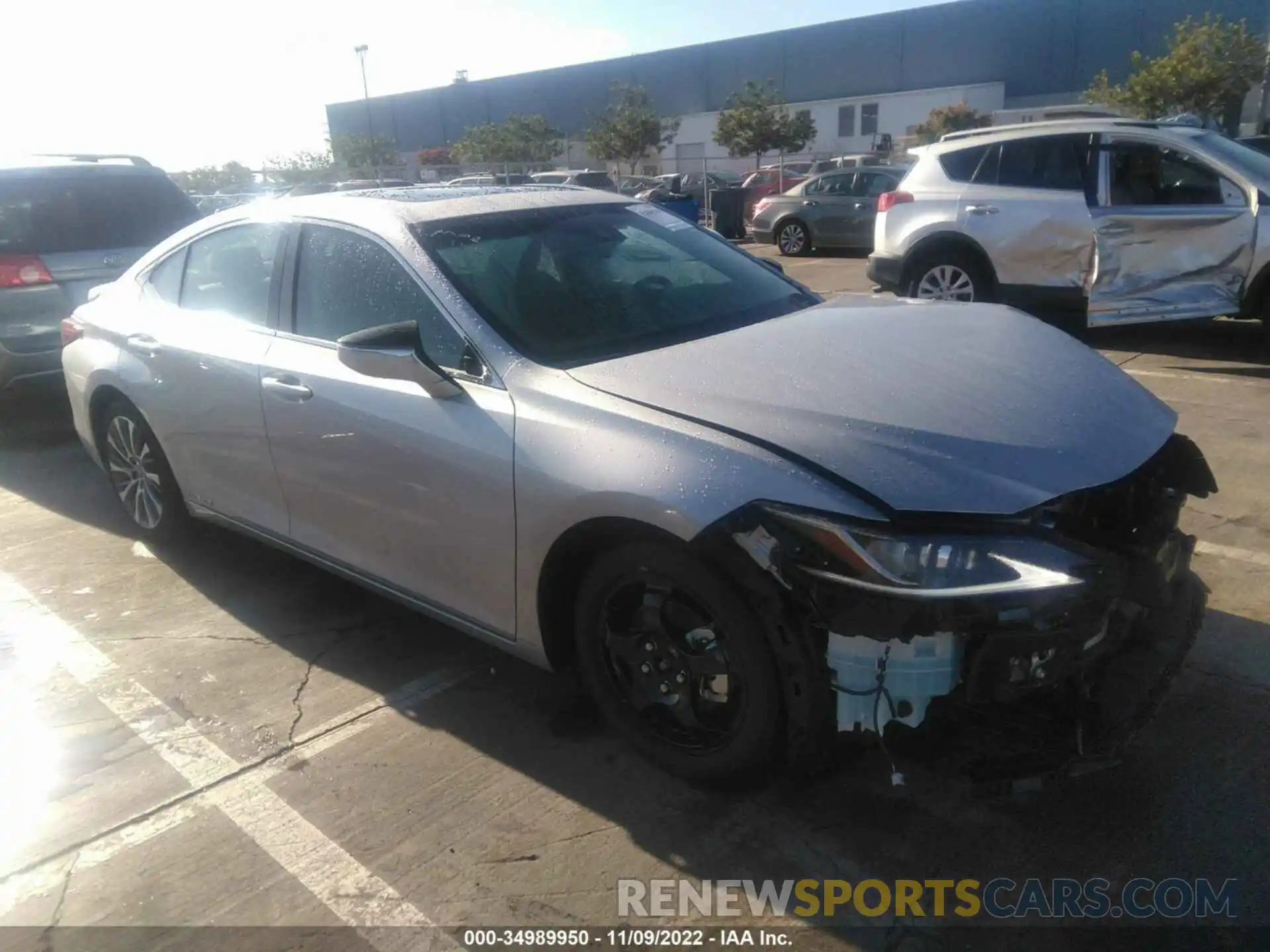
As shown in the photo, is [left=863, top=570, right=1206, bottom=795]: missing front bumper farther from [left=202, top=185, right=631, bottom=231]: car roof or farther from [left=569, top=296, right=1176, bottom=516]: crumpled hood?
[left=202, top=185, right=631, bottom=231]: car roof

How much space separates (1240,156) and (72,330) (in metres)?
8.03

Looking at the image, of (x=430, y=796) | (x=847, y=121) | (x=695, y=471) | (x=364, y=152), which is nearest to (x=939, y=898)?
(x=695, y=471)

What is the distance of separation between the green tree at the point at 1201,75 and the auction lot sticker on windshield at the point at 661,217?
26.2 m

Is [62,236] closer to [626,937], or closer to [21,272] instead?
[21,272]

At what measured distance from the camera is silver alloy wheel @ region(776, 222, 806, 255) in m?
16.9

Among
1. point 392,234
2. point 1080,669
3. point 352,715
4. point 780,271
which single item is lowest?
point 352,715

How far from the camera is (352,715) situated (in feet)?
10.9

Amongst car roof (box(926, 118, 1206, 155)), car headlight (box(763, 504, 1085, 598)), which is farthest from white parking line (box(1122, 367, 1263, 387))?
car headlight (box(763, 504, 1085, 598))

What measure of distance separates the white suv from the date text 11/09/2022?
674 centimetres

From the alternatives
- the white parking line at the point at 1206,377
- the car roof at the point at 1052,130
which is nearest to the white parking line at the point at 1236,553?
the white parking line at the point at 1206,377

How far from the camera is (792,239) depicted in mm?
17047

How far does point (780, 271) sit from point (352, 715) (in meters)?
2.50

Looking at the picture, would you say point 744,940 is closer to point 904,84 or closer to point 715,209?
point 715,209

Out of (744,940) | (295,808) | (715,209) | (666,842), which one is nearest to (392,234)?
(295,808)
